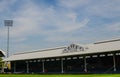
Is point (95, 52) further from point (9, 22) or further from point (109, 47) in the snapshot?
point (9, 22)

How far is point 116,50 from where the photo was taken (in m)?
48.3

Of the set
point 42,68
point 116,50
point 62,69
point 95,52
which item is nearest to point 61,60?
point 62,69

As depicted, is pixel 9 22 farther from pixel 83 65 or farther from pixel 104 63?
pixel 104 63

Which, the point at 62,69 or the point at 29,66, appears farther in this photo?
the point at 29,66

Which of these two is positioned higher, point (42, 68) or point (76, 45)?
point (76, 45)

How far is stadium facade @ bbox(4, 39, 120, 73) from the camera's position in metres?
52.8

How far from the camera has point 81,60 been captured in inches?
A: 2357

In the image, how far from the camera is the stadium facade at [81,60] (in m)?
52.8

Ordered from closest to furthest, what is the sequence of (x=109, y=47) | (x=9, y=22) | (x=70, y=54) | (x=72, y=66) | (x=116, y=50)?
(x=116, y=50) < (x=109, y=47) < (x=70, y=54) < (x=72, y=66) < (x=9, y=22)

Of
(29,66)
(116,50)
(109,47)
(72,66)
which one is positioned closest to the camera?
(116,50)

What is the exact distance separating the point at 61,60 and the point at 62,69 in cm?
327

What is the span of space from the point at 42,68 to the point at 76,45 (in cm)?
1522

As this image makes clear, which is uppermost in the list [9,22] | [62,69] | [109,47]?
[9,22]

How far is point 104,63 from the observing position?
182 ft
